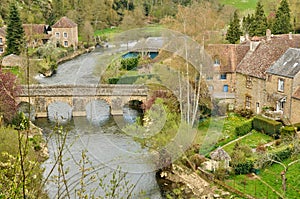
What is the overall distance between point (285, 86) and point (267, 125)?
2804mm

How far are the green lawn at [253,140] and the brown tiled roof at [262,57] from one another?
4426mm

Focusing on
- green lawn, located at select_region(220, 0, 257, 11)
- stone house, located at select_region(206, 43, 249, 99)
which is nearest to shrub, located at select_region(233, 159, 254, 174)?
stone house, located at select_region(206, 43, 249, 99)

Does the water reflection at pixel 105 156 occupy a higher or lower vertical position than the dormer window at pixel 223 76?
lower

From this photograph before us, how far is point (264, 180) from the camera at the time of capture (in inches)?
774

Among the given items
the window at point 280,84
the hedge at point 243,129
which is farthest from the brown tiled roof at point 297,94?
the hedge at point 243,129

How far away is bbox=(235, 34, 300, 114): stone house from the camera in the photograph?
93.0 feet

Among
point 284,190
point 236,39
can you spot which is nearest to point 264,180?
point 284,190

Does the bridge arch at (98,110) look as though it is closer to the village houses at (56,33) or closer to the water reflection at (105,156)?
the water reflection at (105,156)

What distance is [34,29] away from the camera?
58469mm

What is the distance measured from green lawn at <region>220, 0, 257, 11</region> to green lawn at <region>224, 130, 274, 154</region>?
5544 centimetres

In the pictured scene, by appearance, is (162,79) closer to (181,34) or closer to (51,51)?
(181,34)

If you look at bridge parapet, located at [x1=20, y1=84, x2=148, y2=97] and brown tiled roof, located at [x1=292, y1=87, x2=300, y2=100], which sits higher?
brown tiled roof, located at [x1=292, y1=87, x2=300, y2=100]

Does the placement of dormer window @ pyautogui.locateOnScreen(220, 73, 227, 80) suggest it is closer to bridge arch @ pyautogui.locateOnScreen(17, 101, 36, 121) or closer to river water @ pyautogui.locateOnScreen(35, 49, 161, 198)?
river water @ pyautogui.locateOnScreen(35, 49, 161, 198)

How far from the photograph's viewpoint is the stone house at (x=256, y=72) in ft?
93.0
